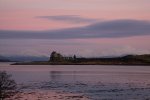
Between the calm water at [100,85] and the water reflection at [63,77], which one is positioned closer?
the calm water at [100,85]

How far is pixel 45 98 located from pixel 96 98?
5.71m

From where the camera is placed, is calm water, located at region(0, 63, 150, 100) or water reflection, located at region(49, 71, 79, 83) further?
water reflection, located at region(49, 71, 79, 83)

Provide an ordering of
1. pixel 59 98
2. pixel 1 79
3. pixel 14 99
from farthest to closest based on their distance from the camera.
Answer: pixel 59 98 → pixel 14 99 → pixel 1 79

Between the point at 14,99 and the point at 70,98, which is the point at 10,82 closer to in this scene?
the point at 14,99

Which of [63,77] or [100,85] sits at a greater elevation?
[63,77]

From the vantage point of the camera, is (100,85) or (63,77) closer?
(100,85)

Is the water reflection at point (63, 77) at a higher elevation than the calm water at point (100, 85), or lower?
higher

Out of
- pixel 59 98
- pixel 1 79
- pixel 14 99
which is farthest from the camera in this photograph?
pixel 59 98

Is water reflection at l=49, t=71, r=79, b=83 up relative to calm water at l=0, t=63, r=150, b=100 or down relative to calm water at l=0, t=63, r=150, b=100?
up

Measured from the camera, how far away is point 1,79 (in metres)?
31.2

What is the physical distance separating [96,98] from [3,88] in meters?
14.1

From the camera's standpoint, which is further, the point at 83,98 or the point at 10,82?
the point at 83,98

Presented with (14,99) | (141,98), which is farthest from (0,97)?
(141,98)

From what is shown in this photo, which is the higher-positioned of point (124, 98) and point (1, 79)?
point (1, 79)
